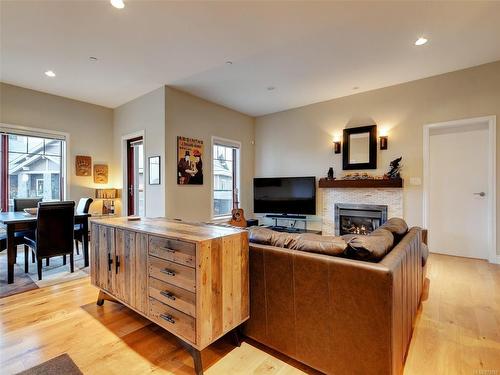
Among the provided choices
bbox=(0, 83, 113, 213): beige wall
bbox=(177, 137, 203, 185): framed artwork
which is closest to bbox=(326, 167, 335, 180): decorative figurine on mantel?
bbox=(177, 137, 203, 185): framed artwork

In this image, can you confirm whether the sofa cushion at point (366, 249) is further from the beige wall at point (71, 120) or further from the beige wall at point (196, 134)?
the beige wall at point (71, 120)

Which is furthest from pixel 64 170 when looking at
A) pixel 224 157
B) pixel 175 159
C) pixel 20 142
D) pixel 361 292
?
pixel 361 292

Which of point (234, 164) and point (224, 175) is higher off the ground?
point (234, 164)

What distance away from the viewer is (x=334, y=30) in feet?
9.03

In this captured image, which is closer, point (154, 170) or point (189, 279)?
point (189, 279)

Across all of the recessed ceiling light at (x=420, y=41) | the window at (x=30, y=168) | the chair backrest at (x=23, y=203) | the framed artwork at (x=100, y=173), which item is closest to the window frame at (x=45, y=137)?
the window at (x=30, y=168)

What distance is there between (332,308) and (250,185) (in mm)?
4782

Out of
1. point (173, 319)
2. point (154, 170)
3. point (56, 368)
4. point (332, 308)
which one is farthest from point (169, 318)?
point (154, 170)

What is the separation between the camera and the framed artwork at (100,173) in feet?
17.1

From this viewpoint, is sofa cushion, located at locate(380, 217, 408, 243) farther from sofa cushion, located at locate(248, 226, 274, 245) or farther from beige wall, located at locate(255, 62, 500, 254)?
beige wall, located at locate(255, 62, 500, 254)

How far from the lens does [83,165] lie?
501 centimetres

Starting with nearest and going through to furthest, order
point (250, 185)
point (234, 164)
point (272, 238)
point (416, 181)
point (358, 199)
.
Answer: point (272, 238)
point (416, 181)
point (358, 199)
point (234, 164)
point (250, 185)

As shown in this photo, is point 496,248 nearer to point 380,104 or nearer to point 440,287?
point 440,287

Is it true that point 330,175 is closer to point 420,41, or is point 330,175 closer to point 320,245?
point 420,41
